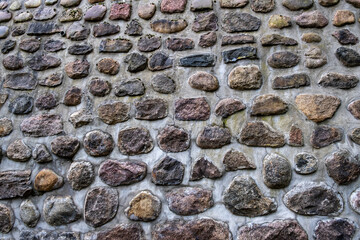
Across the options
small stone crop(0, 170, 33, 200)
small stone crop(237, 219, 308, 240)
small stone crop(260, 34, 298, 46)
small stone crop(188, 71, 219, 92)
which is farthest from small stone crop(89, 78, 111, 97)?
small stone crop(237, 219, 308, 240)

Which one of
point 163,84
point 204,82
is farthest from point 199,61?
point 163,84

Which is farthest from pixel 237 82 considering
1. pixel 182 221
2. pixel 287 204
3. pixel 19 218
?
pixel 19 218

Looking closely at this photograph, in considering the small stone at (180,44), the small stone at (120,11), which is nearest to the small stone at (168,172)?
the small stone at (180,44)

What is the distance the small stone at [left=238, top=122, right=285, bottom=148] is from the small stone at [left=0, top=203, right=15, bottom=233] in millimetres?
1396

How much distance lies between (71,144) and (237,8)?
1329 mm

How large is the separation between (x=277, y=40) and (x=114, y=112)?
106 cm

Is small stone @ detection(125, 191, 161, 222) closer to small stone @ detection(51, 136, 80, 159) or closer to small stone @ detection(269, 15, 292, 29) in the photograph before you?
small stone @ detection(51, 136, 80, 159)

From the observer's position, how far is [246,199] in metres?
1.53

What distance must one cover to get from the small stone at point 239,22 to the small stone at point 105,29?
0.72 m

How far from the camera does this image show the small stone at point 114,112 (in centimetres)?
178

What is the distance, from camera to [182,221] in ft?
5.11

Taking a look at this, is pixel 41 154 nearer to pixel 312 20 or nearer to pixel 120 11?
pixel 120 11

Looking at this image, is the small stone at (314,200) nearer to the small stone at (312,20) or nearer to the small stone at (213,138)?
the small stone at (213,138)

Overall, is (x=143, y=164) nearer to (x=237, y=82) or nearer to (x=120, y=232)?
(x=120, y=232)
